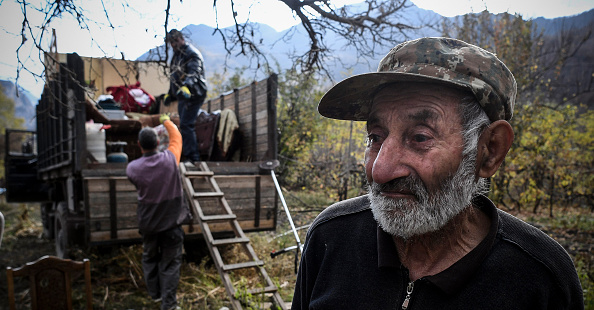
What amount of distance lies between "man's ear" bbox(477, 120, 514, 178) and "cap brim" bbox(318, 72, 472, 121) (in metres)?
0.18

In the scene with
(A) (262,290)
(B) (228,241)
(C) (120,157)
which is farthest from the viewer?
(C) (120,157)

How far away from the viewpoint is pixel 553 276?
42.4 inches

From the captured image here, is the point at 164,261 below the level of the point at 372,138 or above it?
below

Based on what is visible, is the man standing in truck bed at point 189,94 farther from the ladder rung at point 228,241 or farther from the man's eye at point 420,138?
the man's eye at point 420,138

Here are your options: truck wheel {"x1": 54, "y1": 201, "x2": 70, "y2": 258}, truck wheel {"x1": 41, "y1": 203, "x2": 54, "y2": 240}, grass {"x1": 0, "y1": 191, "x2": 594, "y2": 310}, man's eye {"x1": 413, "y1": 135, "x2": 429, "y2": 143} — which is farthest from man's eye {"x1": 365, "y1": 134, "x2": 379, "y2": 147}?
truck wheel {"x1": 41, "y1": 203, "x2": 54, "y2": 240}

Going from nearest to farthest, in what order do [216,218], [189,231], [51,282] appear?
[51,282], [216,218], [189,231]

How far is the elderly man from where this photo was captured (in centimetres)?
108

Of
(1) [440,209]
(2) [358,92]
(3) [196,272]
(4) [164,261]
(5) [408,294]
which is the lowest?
(3) [196,272]

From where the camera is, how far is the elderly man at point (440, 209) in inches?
42.4

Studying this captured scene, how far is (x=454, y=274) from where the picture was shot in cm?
108

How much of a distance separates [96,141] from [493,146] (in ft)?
17.6

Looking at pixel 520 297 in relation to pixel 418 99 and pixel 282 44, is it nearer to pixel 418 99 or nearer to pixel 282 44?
pixel 418 99

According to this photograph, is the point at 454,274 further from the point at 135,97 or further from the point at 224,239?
the point at 135,97

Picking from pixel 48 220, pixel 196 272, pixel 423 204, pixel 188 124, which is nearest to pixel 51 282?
pixel 196 272
